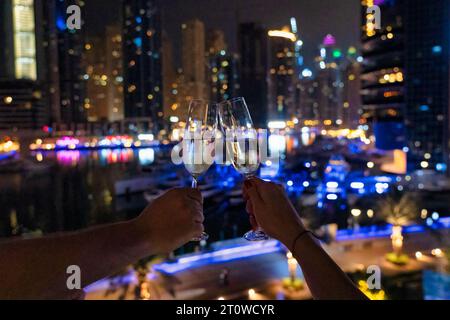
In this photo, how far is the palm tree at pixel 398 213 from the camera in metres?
5.04

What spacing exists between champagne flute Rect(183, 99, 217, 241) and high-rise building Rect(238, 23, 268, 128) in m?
3.05

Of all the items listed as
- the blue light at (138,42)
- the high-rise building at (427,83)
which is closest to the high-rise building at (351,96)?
the high-rise building at (427,83)

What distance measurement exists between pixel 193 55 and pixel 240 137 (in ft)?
10.4

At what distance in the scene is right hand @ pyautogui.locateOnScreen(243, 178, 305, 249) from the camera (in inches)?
17.2

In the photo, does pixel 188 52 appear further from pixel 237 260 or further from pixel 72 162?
pixel 72 162

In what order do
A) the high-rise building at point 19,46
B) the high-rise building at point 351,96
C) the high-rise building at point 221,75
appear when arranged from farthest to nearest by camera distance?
the high-rise building at point 351,96 < the high-rise building at point 19,46 < the high-rise building at point 221,75

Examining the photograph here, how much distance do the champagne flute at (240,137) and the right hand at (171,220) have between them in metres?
0.11

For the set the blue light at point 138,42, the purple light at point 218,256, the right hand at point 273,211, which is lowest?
the purple light at point 218,256

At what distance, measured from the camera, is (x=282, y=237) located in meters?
0.44

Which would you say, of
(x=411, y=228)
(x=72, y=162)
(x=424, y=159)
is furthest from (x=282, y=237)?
(x=424, y=159)

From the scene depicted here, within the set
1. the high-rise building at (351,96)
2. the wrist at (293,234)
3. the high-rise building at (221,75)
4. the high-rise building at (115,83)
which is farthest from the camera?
the high-rise building at (351,96)

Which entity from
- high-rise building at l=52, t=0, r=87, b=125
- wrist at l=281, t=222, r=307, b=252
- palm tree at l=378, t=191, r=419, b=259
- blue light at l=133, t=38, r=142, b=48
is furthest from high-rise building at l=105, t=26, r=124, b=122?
wrist at l=281, t=222, r=307, b=252

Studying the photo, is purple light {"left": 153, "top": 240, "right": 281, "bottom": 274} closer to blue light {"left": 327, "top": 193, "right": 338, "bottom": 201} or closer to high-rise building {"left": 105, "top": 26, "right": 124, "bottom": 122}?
high-rise building {"left": 105, "top": 26, "right": 124, "bottom": 122}

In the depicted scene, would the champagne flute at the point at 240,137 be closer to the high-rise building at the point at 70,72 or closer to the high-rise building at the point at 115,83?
the high-rise building at the point at 70,72
